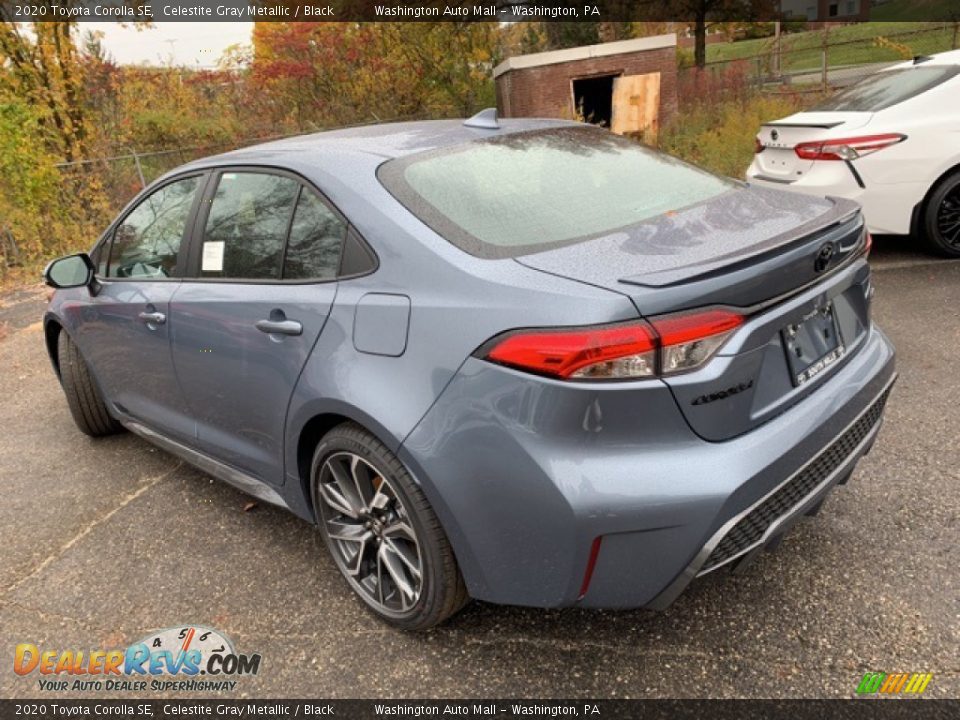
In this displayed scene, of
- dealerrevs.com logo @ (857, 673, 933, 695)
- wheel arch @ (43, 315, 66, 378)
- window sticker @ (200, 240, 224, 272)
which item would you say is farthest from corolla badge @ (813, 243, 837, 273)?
wheel arch @ (43, 315, 66, 378)

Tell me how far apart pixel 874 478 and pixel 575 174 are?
1800 mm

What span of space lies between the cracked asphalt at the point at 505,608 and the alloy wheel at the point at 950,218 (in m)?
2.33

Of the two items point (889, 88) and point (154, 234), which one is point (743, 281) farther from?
point (889, 88)

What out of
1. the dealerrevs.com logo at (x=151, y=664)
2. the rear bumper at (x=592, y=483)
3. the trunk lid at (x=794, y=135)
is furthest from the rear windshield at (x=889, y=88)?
the dealerrevs.com logo at (x=151, y=664)

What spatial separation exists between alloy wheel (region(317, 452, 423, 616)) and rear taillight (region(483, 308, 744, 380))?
69 cm

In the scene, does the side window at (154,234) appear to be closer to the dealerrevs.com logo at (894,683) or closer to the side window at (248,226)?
the side window at (248,226)

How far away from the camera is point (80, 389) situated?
4066 mm

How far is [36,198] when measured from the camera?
10.5 m

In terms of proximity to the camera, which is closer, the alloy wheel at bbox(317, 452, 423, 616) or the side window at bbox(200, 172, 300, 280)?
the alloy wheel at bbox(317, 452, 423, 616)

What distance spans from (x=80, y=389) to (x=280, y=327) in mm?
2270

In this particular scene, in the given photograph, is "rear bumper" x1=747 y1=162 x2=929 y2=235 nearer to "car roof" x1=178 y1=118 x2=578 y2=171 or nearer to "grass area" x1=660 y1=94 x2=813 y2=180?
"car roof" x1=178 y1=118 x2=578 y2=171

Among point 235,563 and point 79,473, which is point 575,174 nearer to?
point 235,563

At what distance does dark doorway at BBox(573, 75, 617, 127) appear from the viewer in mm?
16266

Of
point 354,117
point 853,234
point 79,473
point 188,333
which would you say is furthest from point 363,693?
point 354,117
